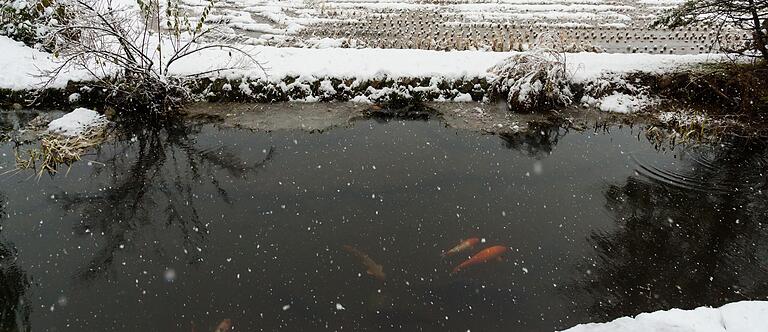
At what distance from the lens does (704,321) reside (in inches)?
143

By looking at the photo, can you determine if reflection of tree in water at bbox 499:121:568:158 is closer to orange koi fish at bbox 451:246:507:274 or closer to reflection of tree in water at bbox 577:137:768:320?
reflection of tree in water at bbox 577:137:768:320

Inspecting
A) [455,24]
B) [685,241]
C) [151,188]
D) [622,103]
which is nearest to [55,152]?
[151,188]

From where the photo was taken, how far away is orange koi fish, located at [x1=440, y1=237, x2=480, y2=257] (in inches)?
199

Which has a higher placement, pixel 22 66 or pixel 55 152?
pixel 22 66

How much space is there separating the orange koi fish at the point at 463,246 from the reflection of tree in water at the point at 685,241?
1.06 meters

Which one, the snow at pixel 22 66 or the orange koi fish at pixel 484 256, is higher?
the snow at pixel 22 66

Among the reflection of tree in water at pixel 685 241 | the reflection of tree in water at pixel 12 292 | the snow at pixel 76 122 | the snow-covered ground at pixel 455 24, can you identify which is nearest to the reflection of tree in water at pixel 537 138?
the reflection of tree in water at pixel 685 241

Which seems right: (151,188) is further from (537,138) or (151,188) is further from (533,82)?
(533,82)

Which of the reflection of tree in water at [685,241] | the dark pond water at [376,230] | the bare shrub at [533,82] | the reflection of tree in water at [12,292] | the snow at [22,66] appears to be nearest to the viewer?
the reflection of tree in water at [12,292]

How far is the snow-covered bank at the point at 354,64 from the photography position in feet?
27.4

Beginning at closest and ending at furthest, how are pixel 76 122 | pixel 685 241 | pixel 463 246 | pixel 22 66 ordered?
pixel 463 246
pixel 685 241
pixel 76 122
pixel 22 66

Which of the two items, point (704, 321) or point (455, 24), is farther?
point (455, 24)

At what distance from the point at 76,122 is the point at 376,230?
16.3 feet

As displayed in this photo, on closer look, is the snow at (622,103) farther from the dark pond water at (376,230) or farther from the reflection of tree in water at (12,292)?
the reflection of tree in water at (12,292)
